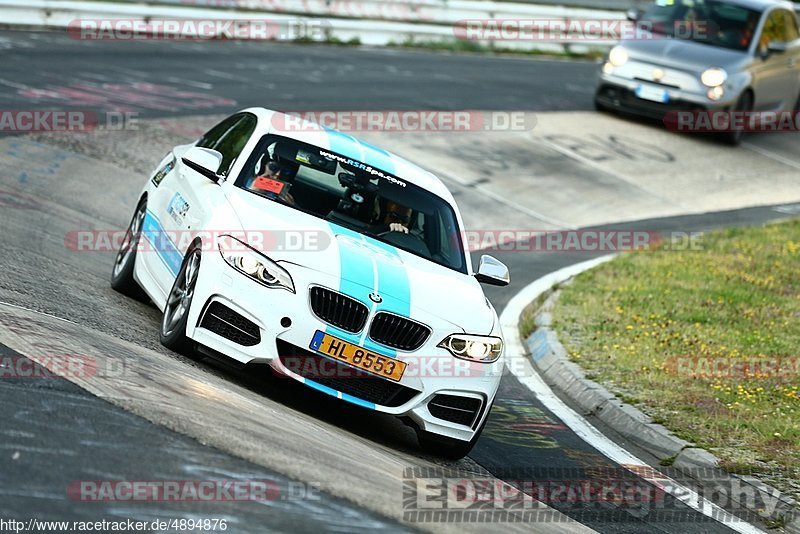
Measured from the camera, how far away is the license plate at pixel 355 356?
23.8 feet

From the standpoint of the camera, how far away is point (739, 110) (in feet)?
73.5

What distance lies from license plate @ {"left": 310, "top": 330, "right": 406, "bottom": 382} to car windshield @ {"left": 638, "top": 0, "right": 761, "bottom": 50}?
16.7 metres

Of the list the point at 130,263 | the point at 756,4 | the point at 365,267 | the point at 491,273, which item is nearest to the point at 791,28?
the point at 756,4

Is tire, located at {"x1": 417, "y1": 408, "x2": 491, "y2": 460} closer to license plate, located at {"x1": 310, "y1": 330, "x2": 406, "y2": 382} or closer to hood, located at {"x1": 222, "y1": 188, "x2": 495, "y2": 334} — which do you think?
license plate, located at {"x1": 310, "y1": 330, "x2": 406, "y2": 382}

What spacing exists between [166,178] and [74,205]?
139 inches

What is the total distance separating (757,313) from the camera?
1235 cm

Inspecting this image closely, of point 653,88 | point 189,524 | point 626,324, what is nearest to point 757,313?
point 626,324

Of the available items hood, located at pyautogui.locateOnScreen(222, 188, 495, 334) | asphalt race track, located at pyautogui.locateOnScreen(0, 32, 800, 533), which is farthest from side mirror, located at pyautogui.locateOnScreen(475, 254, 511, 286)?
asphalt race track, located at pyautogui.locateOnScreen(0, 32, 800, 533)

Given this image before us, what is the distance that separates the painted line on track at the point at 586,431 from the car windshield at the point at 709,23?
420 inches

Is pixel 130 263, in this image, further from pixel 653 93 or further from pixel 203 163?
pixel 653 93

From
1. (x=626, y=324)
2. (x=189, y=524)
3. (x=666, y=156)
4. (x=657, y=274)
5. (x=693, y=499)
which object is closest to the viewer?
(x=189, y=524)

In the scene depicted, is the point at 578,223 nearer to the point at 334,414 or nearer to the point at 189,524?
the point at 334,414

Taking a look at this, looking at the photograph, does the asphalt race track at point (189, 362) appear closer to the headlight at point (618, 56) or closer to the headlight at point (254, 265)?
the headlight at point (254, 265)

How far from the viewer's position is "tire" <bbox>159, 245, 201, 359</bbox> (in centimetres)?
771
